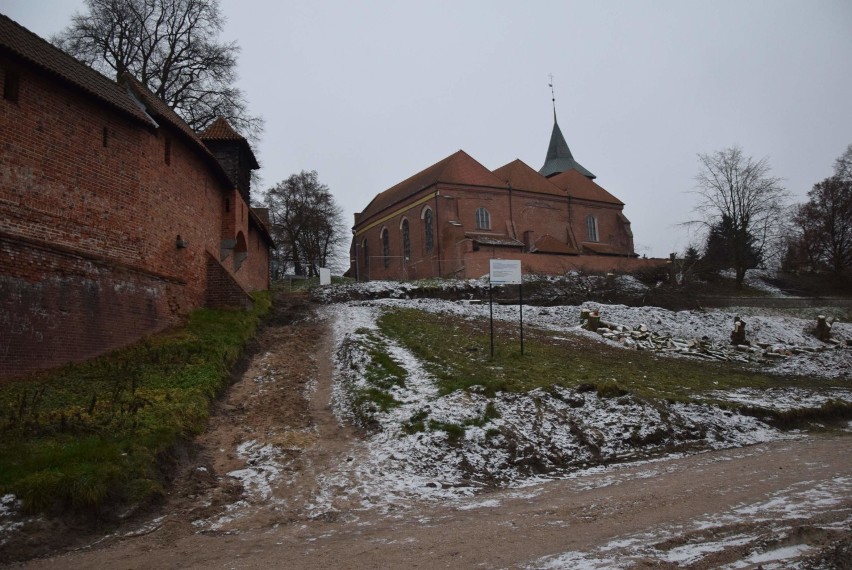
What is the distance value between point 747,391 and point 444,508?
32.0ft

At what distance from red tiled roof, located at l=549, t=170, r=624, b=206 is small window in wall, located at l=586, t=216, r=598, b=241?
1503 millimetres

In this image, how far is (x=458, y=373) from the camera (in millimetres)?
13086

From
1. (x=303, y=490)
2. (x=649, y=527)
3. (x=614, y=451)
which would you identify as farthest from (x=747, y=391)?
(x=303, y=490)

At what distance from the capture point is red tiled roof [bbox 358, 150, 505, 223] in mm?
40719

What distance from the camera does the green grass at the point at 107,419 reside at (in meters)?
6.95

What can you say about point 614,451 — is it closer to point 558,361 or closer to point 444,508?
point 444,508

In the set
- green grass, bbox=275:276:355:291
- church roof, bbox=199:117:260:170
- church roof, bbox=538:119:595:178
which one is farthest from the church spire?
church roof, bbox=199:117:260:170

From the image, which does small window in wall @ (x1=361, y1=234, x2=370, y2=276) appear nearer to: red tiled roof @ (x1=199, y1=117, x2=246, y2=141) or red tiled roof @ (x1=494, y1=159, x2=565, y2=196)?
red tiled roof @ (x1=494, y1=159, x2=565, y2=196)

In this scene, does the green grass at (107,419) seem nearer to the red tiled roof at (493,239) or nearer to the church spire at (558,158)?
the red tiled roof at (493,239)

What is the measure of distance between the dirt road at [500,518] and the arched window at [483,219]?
31.4 m

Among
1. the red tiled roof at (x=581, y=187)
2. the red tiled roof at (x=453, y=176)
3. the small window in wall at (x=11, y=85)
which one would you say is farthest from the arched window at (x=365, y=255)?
the small window in wall at (x=11, y=85)

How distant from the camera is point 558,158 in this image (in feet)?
181

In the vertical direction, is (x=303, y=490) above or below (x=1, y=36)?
below

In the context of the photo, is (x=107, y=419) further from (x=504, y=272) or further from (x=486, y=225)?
(x=486, y=225)
